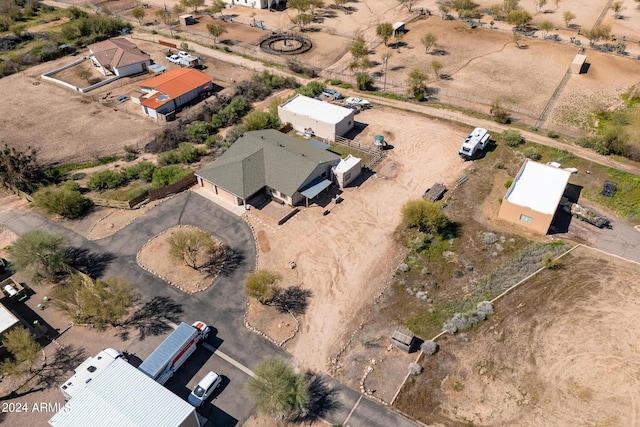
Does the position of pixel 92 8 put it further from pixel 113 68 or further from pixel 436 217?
pixel 436 217

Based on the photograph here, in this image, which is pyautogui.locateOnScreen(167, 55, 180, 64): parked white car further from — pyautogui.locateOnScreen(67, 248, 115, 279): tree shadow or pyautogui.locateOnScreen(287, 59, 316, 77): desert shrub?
pyautogui.locateOnScreen(67, 248, 115, 279): tree shadow

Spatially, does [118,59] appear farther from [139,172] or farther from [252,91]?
[139,172]

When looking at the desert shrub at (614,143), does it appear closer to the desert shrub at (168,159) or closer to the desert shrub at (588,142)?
the desert shrub at (588,142)

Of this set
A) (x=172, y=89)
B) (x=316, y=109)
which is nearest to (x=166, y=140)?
(x=172, y=89)

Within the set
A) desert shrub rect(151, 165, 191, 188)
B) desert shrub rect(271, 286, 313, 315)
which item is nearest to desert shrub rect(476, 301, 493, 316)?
desert shrub rect(271, 286, 313, 315)

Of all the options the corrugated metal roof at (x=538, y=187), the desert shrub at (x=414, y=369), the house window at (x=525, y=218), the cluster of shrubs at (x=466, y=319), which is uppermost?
the corrugated metal roof at (x=538, y=187)

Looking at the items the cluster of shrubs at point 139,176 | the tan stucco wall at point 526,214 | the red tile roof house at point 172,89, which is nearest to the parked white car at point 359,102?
the red tile roof house at point 172,89

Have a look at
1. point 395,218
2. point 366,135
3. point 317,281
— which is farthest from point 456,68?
point 317,281
